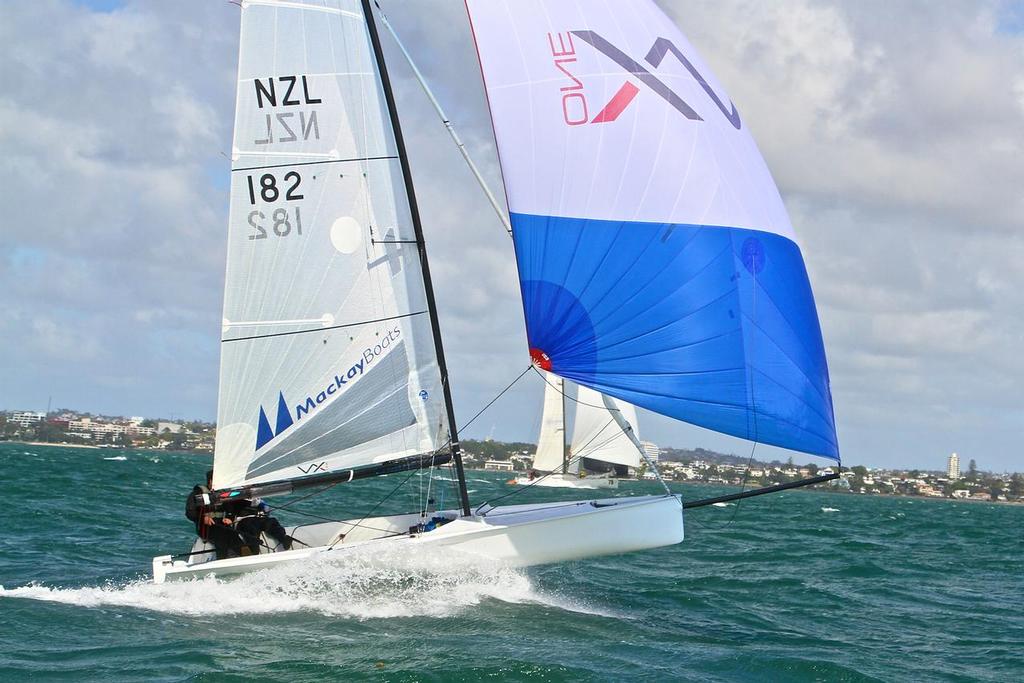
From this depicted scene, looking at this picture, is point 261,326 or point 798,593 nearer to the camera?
point 261,326

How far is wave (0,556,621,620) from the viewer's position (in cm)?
958

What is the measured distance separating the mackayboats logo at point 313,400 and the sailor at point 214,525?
64 cm

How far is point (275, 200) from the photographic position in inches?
416

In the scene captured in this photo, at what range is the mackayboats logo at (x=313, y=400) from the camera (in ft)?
35.3

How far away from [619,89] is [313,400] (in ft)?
13.2

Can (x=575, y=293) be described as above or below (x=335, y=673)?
above

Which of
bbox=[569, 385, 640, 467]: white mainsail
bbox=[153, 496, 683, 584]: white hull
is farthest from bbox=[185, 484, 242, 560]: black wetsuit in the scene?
bbox=[569, 385, 640, 467]: white mainsail

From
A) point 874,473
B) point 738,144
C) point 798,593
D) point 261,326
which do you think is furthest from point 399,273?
point 874,473

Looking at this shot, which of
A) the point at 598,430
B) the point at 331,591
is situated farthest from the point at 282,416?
the point at 598,430

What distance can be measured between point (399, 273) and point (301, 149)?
4.77ft

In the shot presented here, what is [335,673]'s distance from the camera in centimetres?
764

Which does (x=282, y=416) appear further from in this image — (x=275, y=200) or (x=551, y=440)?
(x=551, y=440)

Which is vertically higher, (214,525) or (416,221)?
(416,221)

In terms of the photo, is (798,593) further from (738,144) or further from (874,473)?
(874,473)
